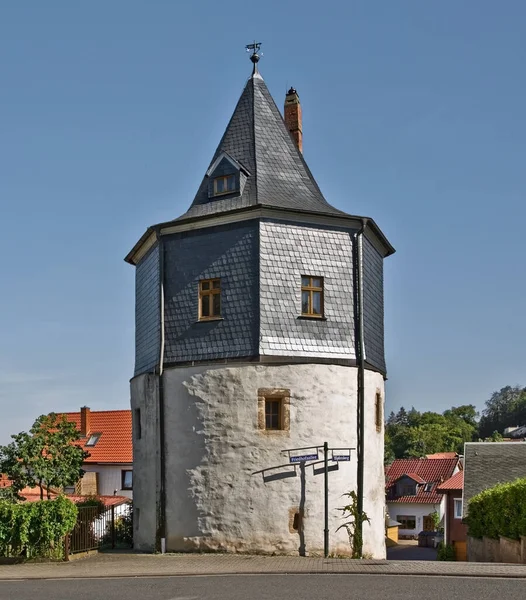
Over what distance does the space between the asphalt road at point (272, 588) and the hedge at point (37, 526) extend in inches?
139

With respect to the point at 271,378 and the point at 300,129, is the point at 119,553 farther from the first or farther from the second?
the point at 300,129

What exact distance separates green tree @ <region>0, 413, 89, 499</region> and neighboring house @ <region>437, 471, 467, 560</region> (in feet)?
81.6

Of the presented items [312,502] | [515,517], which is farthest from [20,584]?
[515,517]

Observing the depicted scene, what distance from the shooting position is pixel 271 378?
81.7ft

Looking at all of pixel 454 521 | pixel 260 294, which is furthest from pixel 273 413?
pixel 454 521

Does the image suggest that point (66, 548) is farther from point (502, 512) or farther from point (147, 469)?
point (502, 512)

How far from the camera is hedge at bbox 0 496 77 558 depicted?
2331 centimetres

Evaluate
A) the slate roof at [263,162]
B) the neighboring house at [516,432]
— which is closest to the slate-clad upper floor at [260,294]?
the slate roof at [263,162]

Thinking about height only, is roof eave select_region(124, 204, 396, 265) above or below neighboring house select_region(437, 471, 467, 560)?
above

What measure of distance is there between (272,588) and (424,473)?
64.7 m

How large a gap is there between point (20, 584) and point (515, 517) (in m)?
14.1

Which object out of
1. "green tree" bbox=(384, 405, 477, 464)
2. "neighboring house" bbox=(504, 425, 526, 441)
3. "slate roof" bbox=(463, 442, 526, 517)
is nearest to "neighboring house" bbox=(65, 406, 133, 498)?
"slate roof" bbox=(463, 442, 526, 517)

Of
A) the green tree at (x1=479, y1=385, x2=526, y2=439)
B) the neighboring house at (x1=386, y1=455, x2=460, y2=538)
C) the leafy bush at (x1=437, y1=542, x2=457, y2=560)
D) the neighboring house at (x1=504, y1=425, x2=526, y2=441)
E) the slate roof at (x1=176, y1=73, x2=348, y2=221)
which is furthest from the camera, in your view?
the green tree at (x1=479, y1=385, x2=526, y2=439)

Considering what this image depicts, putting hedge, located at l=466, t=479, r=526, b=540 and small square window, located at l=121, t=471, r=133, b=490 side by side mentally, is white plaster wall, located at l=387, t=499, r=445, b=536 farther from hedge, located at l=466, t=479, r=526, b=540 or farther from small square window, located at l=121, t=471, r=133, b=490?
hedge, located at l=466, t=479, r=526, b=540
